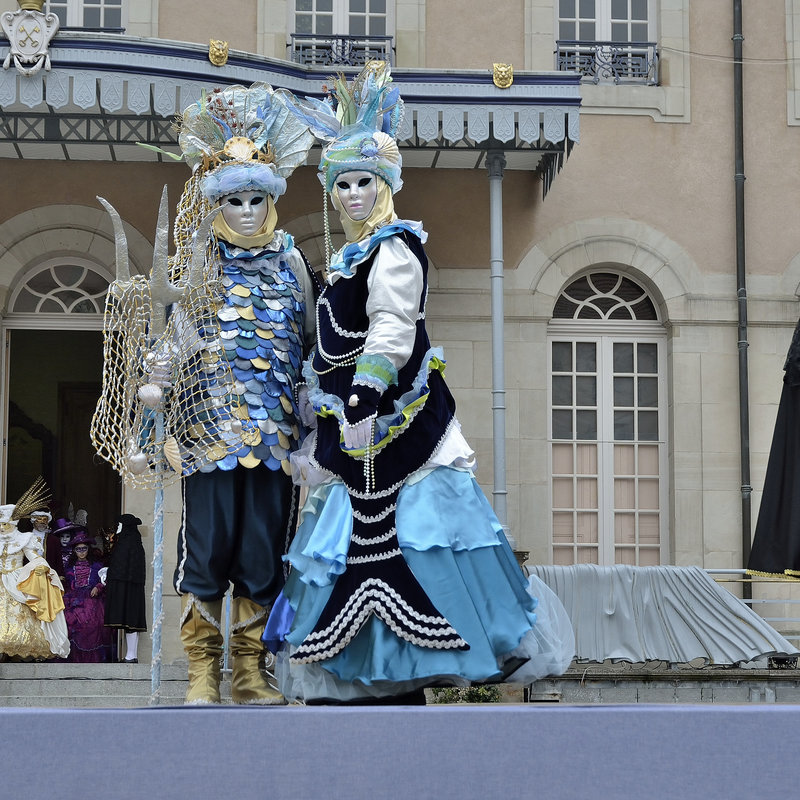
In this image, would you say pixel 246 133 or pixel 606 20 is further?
pixel 606 20

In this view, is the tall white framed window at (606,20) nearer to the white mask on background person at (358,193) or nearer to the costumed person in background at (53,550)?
the costumed person in background at (53,550)

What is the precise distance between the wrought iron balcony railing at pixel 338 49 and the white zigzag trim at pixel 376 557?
29.0 ft

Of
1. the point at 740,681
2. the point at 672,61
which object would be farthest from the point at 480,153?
the point at 740,681

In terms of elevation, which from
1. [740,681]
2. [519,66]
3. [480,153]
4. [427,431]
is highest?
[519,66]

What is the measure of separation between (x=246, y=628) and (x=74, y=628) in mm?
7474

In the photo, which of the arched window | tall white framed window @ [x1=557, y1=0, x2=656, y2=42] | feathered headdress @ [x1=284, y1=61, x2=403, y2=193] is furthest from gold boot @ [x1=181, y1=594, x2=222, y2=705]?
tall white framed window @ [x1=557, y1=0, x2=656, y2=42]

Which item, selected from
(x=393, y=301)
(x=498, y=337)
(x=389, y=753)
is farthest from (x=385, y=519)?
(x=498, y=337)

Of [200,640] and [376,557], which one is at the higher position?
[376,557]

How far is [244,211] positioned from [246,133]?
1.44 ft

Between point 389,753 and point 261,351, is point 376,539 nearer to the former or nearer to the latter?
point 261,351

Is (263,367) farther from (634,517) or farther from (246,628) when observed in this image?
(634,517)

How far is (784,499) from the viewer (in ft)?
23.2

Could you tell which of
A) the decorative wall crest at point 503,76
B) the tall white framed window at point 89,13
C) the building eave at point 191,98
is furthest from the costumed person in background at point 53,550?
the decorative wall crest at point 503,76

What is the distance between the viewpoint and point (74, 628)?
13000 mm
